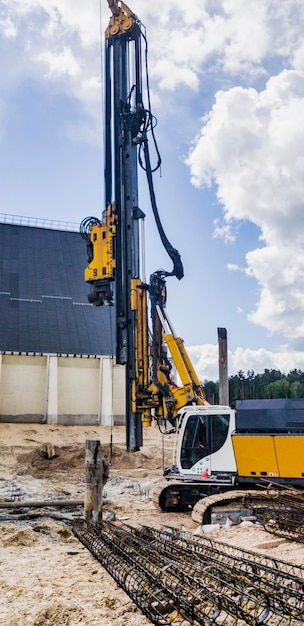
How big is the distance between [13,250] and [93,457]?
1118 inches

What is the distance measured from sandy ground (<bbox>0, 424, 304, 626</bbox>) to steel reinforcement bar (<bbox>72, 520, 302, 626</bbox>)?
0.17 m

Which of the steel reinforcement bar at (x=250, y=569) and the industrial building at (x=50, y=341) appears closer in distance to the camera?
the steel reinforcement bar at (x=250, y=569)

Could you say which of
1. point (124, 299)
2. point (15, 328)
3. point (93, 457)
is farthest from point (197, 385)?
point (15, 328)

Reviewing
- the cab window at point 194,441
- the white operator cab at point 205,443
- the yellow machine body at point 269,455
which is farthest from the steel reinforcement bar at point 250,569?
the cab window at point 194,441

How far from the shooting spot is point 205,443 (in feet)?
38.8

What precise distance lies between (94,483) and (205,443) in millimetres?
2783

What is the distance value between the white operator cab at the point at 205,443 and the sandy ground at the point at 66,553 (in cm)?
107

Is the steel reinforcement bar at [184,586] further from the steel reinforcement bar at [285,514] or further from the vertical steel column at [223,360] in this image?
the vertical steel column at [223,360]

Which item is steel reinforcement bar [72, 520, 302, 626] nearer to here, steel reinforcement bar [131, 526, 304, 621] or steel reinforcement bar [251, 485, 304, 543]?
steel reinforcement bar [131, 526, 304, 621]

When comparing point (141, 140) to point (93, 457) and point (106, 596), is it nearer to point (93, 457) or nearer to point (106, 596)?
point (93, 457)

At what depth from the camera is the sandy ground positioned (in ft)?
18.8

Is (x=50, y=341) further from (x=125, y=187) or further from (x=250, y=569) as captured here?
(x=250, y=569)

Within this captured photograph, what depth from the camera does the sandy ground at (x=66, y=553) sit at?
5.72 metres

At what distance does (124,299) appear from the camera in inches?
532
